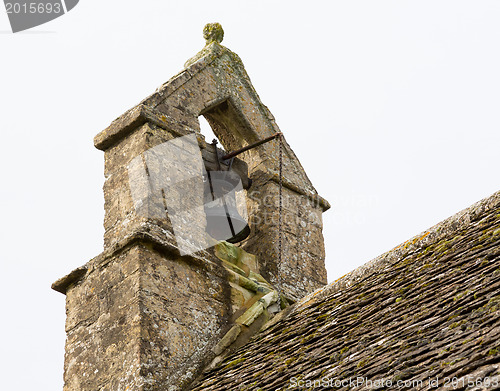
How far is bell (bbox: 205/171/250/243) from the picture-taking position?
271 inches

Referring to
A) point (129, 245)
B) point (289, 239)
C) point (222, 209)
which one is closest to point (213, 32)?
point (222, 209)

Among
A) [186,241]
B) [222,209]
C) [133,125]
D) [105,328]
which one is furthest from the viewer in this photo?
[222,209]

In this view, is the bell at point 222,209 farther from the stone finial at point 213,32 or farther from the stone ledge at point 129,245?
the stone finial at point 213,32

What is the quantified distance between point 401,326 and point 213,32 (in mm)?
4198

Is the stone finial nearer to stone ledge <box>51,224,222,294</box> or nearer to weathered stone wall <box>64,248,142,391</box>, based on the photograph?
stone ledge <box>51,224,222,294</box>

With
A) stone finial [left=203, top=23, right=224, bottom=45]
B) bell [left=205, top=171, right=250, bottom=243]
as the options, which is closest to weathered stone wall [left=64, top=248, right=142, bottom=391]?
bell [left=205, top=171, right=250, bottom=243]

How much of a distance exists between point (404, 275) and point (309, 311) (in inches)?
32.4

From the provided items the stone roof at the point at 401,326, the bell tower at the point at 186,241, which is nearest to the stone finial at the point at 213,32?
the bell tower at the point at 186,241

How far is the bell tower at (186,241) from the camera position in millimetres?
5754

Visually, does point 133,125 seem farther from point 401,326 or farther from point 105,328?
point 401,326

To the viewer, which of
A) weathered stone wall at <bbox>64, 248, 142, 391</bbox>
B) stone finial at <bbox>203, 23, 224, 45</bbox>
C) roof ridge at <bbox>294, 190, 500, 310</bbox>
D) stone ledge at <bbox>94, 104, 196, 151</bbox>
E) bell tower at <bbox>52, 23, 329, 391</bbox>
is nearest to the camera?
roof ridge at <bbox>294, 190, 500, 310</bbox>

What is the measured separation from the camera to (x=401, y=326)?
14.5 feet

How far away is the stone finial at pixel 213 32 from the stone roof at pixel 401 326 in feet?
9.48

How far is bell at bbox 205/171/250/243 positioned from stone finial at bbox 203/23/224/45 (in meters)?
1.47
